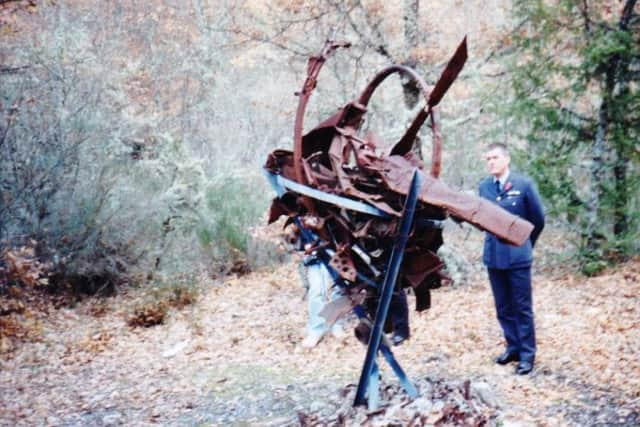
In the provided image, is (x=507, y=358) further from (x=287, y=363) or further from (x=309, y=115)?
(x=309, y=115)

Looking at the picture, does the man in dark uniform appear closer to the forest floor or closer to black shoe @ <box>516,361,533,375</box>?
black shoe @ <box>516,361,533,375</box>

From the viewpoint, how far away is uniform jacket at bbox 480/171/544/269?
5410 millimetres

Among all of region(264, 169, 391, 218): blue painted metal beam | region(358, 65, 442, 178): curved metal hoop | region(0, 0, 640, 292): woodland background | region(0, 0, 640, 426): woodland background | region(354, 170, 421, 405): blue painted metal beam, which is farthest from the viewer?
region(0, 0, 640, 292): woodland background

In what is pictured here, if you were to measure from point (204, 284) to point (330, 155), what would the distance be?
723cm

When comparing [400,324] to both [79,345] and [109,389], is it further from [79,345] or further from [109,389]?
[79,345]

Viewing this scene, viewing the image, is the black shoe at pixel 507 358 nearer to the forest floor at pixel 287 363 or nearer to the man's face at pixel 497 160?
the forest floor at pixel 287 363

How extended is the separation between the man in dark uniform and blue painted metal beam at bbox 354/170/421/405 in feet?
6.01

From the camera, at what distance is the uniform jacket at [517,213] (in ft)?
17.7

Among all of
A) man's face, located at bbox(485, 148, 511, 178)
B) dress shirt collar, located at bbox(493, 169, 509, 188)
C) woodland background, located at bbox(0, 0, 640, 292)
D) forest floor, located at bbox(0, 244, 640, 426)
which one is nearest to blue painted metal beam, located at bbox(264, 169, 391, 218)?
forest floor, located at bbox(0, 244, 640, 426)

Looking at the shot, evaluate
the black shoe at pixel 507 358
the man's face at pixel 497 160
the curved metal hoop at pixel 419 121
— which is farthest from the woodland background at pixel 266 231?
the man's face at pixel 497 160

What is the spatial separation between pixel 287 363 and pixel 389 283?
10.1 ft

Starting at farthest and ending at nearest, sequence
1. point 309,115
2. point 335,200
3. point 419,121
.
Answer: point 309,115, point 419,121, point 335,200

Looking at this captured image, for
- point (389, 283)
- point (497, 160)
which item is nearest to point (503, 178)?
point (497, 160)

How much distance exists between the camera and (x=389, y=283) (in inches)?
155
